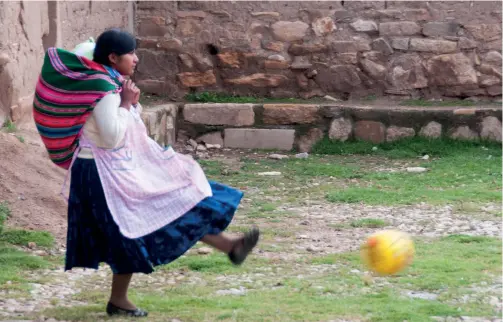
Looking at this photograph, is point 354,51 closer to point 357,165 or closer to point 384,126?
point 384,126

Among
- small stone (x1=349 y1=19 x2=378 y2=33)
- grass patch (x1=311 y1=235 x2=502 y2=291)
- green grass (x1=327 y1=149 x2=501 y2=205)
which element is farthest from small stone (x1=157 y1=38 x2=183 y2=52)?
grass patch (x1=311 y1=235 x2=502 y2=291)

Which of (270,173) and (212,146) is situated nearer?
(270,173)

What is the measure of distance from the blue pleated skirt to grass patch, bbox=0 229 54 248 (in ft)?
4.50

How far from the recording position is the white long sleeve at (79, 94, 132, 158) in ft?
12.7

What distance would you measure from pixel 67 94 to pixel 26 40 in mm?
3224

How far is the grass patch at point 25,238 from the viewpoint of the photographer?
530 cm

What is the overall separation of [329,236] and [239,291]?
4.85 feet

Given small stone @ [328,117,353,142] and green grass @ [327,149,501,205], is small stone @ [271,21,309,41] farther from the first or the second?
green grass @ [327,149,501,205]

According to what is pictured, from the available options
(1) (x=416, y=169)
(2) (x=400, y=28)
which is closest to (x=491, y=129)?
(1) (x=416, y=169)

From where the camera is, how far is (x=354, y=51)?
1001cm

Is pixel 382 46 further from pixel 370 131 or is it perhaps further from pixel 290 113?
pixel 290 113

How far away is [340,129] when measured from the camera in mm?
9445

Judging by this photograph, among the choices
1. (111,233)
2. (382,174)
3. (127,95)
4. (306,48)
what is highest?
(127,95)

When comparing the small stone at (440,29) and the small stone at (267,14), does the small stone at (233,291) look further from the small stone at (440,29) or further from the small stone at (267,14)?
the small stone at (440,29)
